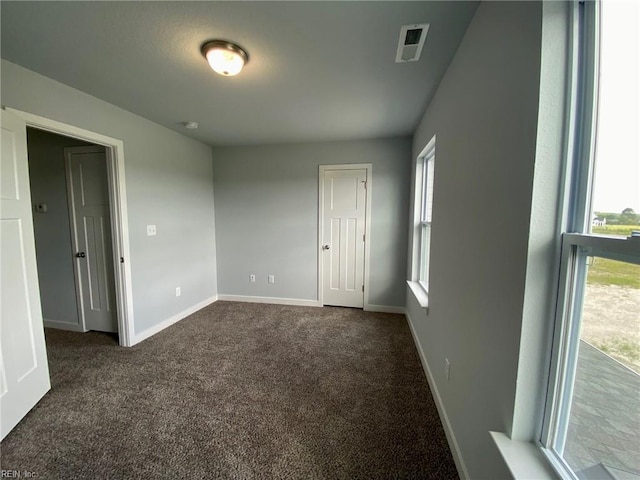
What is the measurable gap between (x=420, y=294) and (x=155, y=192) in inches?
123

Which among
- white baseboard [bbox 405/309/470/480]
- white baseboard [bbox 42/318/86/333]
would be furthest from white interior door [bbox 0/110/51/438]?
white baseboard [bbox 405/309/470/480]

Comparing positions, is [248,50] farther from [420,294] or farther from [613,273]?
[420,294]

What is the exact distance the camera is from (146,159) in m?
2.66

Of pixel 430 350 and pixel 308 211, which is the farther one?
pixel 308 211

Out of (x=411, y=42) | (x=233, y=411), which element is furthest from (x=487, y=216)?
(x=233, y=411)

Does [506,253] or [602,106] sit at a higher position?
[602,106]

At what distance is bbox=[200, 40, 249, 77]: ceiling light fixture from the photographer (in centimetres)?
145

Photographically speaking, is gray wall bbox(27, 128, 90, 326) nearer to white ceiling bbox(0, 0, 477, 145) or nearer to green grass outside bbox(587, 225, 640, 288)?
white ceiling bbox(0, 0, 477, 145)

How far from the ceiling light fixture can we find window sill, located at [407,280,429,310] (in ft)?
7.60

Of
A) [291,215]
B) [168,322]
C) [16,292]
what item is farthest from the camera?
[291,215]

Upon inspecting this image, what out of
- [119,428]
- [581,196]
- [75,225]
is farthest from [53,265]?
[581,196]

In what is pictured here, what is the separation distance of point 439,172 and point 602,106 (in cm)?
112

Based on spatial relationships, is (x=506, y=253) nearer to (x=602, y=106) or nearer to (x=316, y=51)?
(x=602, y=106)

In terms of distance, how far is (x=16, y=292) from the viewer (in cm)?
159
